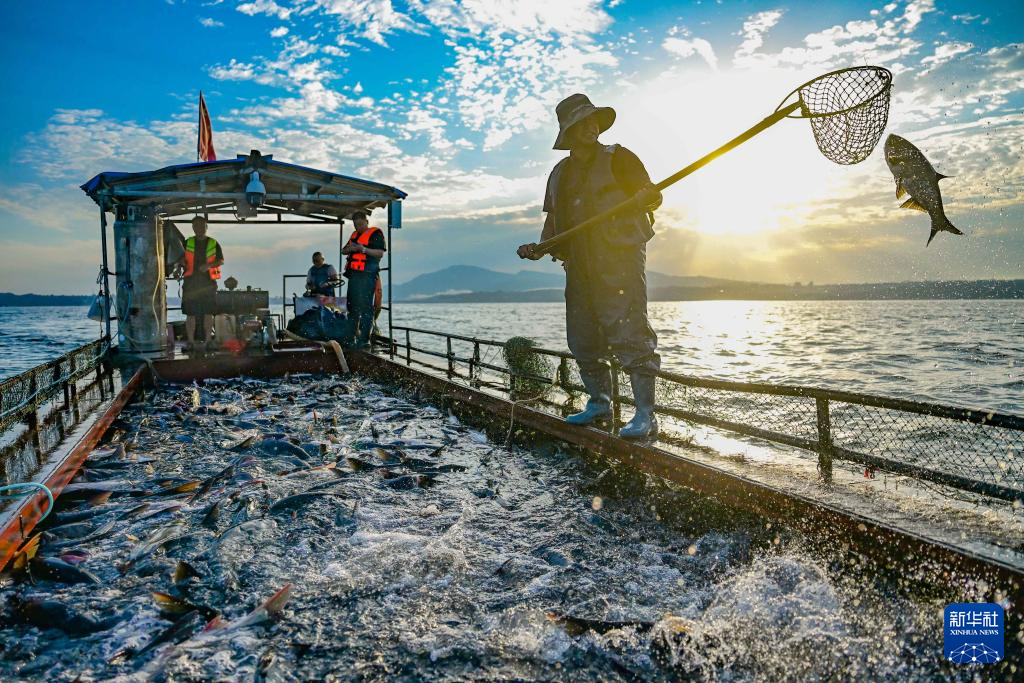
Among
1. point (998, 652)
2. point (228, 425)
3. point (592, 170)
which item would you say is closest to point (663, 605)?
point (998, 652)

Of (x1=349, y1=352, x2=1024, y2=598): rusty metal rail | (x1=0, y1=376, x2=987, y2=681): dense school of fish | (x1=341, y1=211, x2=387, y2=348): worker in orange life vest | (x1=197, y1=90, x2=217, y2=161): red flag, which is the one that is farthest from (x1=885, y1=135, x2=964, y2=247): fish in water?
(x1=197, y1=90, x2=217, y2=161): red flag

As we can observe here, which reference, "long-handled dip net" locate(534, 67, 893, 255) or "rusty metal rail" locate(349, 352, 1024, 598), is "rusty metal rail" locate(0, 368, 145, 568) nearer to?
"rusty metal rail" locate(349, 352, 1024, 598)

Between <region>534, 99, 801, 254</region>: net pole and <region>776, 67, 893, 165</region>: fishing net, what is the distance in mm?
150

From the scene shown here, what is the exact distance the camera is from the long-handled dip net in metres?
Answer: 3.63

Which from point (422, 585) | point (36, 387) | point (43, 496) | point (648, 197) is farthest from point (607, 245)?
point (36, 387)

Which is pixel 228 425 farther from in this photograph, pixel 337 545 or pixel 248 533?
pixel 337 545

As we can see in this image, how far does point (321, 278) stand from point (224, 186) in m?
4.25

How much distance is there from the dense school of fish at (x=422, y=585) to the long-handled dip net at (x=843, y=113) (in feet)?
8.30

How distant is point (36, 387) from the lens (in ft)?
19.1

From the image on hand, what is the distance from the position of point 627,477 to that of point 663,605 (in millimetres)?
1633

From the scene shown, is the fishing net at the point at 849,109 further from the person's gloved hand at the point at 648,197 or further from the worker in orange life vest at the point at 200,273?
the worker in orange life vest at the point at 200,273

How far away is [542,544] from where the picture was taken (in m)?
3.55

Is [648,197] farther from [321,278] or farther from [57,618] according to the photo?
[321,278]

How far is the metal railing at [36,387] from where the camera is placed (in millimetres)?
5093
